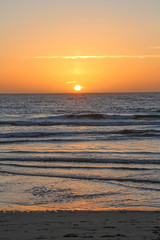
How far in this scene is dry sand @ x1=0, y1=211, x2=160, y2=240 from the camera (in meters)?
5.71

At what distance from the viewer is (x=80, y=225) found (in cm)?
634

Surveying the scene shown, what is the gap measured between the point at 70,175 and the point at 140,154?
17.9 ft

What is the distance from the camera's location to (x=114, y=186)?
31.8 feet

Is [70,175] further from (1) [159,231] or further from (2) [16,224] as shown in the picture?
(1) [159,231]

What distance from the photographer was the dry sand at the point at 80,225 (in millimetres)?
5707

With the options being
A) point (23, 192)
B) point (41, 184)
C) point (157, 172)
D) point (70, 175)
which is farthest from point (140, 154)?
point (23, 192)

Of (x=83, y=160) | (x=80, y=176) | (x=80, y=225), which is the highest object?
(x=83, y=160)

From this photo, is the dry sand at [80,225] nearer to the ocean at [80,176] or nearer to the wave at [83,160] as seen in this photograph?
the ocean at [80,176]

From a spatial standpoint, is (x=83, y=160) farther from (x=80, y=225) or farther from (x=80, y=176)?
(x=80, y=225)

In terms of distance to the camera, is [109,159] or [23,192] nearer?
[23,192]

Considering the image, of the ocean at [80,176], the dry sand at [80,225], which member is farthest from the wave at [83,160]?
the dry sand at [80,225]

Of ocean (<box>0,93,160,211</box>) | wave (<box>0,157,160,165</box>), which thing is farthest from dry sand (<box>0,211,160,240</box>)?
wave (<box>0,157,160,165</box>)

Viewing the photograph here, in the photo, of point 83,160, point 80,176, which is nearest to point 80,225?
point 80,176

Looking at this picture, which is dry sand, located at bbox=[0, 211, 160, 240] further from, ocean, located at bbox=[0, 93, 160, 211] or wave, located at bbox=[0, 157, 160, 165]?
wave, located at bbox=[0, 157, 160, 165]
